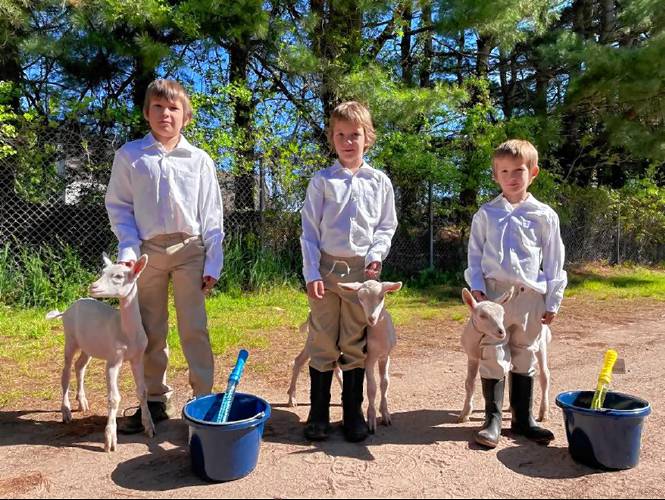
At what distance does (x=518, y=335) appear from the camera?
3.53 m

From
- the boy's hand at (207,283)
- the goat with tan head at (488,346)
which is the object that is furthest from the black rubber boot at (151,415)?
the goat with tan head at (488,346)

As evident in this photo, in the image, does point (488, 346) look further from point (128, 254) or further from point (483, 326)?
point (128, 254)

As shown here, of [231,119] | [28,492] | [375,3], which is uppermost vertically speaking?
[375,3]

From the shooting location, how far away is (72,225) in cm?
759

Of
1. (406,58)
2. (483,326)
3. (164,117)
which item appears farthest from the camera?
(406,58)

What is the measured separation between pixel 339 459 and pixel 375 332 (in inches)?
32.4

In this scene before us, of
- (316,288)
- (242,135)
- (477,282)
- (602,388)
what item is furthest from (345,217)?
(242,135)

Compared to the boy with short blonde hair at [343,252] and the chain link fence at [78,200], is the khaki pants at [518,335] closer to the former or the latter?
the boy with short blonde hair at [343,252]

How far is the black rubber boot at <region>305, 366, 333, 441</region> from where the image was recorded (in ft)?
11.3

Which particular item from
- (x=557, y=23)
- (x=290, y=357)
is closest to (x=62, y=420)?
Result: (x=290, y=357)

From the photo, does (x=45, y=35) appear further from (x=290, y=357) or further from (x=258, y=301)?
(x=290, y=357)

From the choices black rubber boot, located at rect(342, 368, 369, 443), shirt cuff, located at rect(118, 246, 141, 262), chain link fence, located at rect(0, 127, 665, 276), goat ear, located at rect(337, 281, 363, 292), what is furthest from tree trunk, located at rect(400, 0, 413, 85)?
shirt cuff, located at rect(118, 246, 141, 262)

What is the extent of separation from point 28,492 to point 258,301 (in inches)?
213

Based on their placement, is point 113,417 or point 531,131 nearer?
point 113,417
